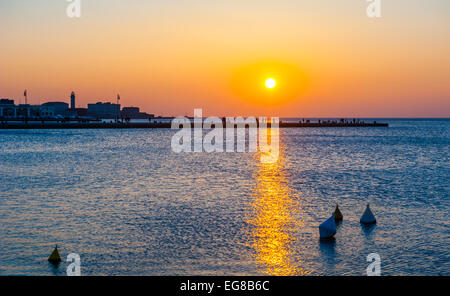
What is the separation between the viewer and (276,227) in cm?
2022

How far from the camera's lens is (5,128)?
168875 mm

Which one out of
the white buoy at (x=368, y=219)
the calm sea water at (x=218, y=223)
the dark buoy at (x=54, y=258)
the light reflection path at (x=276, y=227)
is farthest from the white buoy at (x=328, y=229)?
the dark buoy at (x=54, y=258)

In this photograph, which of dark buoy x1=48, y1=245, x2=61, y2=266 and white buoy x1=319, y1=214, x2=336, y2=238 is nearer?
dark buoy x1=48, y1=245, x2=61, y2=266

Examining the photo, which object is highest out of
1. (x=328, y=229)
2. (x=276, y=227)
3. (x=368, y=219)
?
(x=328, y=229)

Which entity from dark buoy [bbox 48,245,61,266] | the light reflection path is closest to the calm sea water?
the light reflection path

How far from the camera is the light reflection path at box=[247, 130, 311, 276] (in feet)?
48.3

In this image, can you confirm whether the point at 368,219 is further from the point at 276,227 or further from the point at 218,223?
the point at 218,223

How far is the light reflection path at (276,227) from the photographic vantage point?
48.3 ft

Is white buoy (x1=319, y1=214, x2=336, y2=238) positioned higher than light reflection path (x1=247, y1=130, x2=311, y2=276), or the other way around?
white buoy (x1=319, y1=214, x2=336, y2=238)

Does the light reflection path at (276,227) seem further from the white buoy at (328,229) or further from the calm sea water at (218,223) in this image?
the white buoy at (328,229)

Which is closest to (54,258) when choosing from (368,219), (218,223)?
(218,223)

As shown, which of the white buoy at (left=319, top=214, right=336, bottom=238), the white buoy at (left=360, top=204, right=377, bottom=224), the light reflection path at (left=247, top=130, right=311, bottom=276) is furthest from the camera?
the white buoy at (left=360, top=204, right=377, bottom=224)

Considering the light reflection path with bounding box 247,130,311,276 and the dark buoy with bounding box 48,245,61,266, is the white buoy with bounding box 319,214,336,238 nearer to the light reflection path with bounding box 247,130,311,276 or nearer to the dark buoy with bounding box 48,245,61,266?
the light reflection path with bounding box 247,130,311,276

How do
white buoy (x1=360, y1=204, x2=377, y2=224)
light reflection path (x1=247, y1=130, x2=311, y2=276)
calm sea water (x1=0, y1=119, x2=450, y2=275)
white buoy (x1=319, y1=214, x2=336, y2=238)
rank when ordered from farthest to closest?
1. white buoy (x1=360, y1=204, x2=377, y2=224)
2. white buoy (x1=319, y1=214, x2=336, y2=238)
3. calm sea water (x1=0, y1=119, x2=450, y2=275)
4. light reflection path (x1=247, y1=130, x2=311, y2=276)
